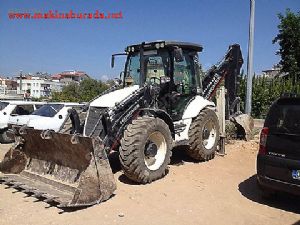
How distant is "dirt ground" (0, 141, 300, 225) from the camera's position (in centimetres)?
538

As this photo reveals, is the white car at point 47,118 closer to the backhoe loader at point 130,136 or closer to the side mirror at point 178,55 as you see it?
the backhoe loader at point 130,136

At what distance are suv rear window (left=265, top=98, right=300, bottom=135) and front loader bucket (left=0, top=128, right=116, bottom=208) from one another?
2854mm

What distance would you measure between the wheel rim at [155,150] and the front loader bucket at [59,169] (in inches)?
51.6

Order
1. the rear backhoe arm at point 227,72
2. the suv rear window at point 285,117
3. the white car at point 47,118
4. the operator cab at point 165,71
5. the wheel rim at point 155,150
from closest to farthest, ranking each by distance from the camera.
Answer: the suv rear window at point 285,117, the wheel rim at point 155,150, the operator cab at point 165,71, the rear backhoe arm at point 227,72, the white car at point 47,118

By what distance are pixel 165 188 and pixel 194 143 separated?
2.06m

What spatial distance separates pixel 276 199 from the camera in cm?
638

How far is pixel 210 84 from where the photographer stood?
10547 mm

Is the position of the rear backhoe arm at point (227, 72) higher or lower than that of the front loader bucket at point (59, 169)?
higher

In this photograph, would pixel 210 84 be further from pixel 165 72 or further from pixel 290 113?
pixel 290 113

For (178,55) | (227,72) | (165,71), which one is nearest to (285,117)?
(178,55)

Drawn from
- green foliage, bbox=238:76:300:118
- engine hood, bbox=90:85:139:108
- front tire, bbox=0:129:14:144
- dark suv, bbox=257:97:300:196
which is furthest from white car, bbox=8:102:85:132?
green foliage, bbox=238:76:300:118

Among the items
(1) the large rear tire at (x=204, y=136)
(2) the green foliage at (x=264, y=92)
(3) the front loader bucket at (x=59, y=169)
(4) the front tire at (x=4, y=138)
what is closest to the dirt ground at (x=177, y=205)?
(3) the front loader bucket at (x=59, y=169)

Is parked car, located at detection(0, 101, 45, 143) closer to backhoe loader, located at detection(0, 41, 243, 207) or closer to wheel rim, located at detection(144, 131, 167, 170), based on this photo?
backhoe loader, located at detection(0, 41, 243, 207)

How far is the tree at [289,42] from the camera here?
31672 mm
